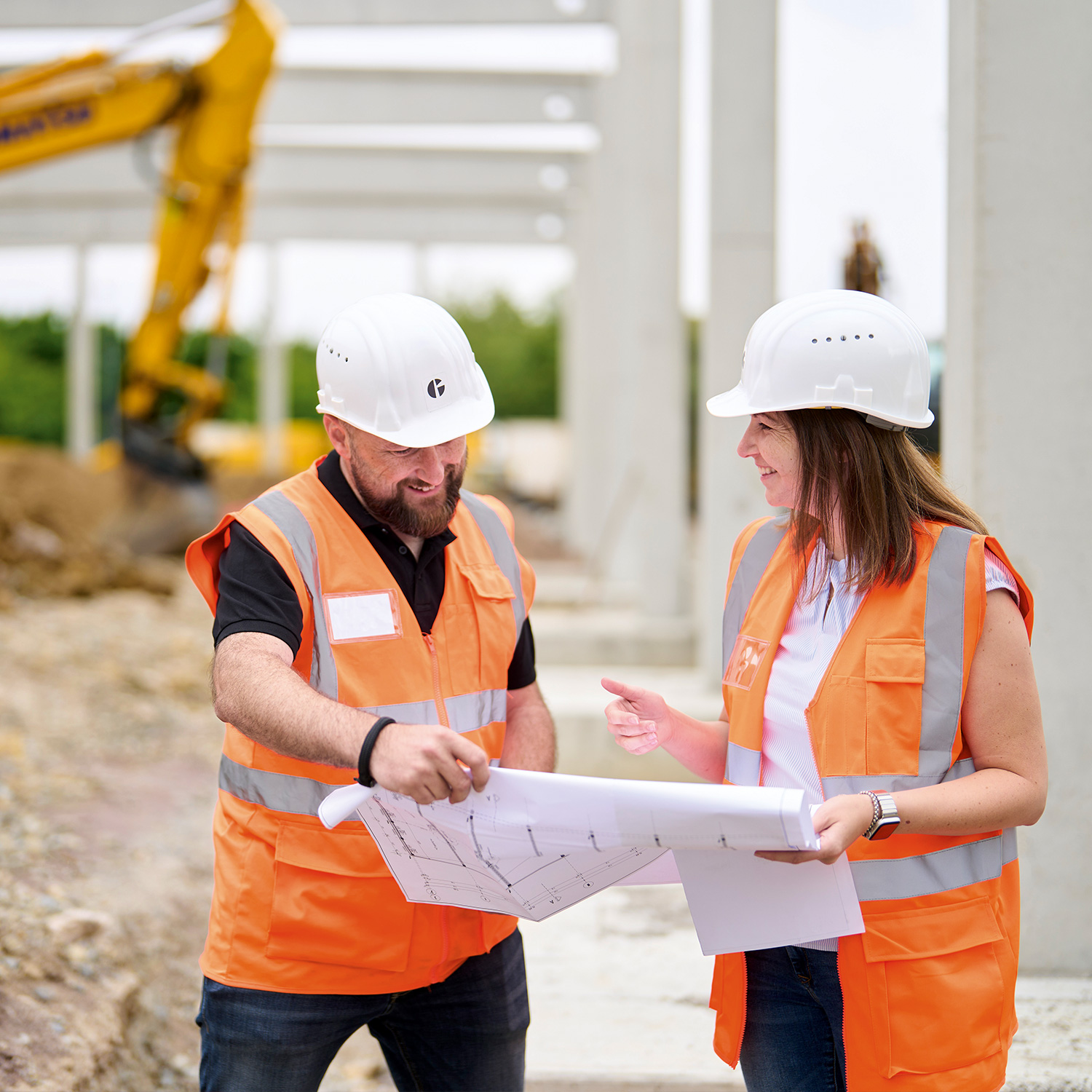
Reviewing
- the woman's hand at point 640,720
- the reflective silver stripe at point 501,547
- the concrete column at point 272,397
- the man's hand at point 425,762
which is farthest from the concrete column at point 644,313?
the concrete column at point 272,397

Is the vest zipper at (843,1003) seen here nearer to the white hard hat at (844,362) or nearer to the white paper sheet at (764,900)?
the white paper sheet at (764,900)

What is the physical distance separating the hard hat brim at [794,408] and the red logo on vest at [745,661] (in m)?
0.41

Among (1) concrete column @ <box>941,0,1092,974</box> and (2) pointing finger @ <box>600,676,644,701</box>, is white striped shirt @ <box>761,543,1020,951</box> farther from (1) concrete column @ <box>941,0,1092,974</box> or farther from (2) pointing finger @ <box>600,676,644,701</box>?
(1) concrete column @ <box>941,0,1092,974</box>

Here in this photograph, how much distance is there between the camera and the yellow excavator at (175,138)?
12094 millimetres

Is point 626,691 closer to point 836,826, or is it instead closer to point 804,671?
point 804,671

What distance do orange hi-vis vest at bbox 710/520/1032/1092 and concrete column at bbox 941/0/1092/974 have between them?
5.88 ft

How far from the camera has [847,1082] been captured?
1.96m

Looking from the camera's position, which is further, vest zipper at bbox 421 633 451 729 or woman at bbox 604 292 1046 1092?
vest zipper at bbox 421 633 451 729

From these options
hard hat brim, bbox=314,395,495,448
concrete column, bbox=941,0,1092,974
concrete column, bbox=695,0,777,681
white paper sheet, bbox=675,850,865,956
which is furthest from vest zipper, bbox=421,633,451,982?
concrete column, bbox=695,0,777,681

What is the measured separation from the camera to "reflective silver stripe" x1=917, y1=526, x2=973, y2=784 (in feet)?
6.24

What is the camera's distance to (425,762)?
5.81ft

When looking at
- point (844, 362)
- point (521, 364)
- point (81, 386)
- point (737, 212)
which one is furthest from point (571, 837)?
point (521, 364)

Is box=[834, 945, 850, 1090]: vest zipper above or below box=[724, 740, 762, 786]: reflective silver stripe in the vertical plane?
below

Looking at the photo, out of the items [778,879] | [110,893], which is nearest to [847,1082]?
[778,879]
